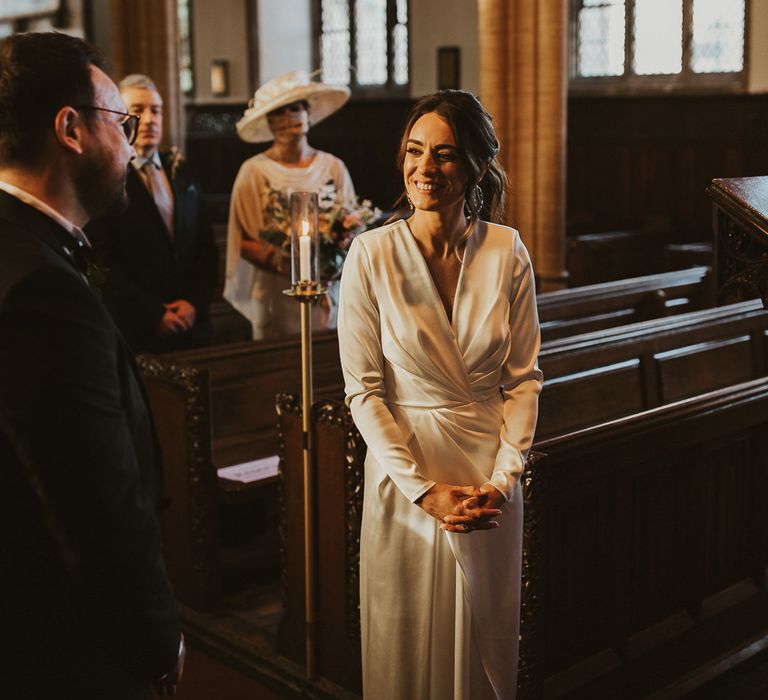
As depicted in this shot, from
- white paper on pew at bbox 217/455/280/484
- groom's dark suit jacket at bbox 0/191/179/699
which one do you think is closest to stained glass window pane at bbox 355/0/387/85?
white paper on pew at bbox 217/455/280/484

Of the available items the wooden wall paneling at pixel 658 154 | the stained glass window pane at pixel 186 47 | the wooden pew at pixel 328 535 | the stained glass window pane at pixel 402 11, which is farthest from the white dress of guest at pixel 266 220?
the stained glass window pane at pixel 186 47

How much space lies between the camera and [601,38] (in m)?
11.6

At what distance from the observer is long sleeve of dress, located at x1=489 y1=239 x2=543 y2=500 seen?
2365 millimetres

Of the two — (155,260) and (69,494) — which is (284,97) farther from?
(69,494)

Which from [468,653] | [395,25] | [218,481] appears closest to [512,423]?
[468,653]

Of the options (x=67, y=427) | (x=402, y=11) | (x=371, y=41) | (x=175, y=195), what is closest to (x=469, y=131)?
(x=67, y=427)

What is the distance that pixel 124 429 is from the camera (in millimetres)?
1500

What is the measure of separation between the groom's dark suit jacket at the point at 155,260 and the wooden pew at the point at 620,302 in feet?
5.08

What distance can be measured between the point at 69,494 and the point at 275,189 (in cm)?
338

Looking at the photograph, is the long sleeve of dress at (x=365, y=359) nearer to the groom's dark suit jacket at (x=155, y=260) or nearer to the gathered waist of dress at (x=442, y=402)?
the gathered waist of dress at (x=442, y=402)

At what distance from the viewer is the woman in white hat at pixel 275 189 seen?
466 centimetres

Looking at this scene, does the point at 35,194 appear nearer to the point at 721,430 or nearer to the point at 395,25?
the point at 721,430

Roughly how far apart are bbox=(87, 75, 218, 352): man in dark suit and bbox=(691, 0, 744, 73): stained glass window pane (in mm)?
7661

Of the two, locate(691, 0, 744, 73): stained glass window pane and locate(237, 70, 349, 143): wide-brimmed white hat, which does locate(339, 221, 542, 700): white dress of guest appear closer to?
locate(237, 70, 349, 143): wide-brimmed white hat
